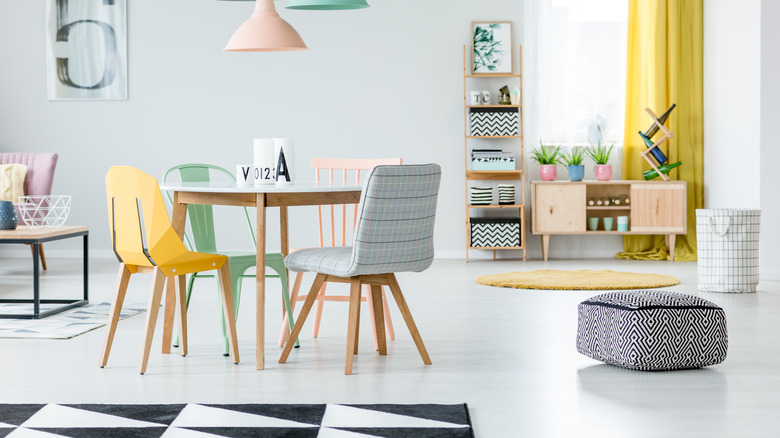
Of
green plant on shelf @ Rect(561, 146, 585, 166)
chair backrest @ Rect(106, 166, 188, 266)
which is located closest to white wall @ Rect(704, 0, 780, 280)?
green plant on shelf @ Rect(561, 146, 585, 166)

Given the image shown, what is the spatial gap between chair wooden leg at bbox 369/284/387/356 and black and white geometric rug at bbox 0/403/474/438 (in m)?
0.71

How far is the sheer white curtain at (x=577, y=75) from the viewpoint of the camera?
6.81m

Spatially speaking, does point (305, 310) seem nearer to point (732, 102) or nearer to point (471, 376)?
point (471, 376)

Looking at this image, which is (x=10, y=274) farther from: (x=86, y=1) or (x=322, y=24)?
(x=322, y=24)

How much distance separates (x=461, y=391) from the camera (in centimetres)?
272

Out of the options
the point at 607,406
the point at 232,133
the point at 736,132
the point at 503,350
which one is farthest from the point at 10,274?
the point at 736,132

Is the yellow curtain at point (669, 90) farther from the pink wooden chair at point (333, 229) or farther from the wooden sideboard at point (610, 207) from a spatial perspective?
the pink wooden chair at point (333, 229)

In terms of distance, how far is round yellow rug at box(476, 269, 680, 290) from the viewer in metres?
5.05

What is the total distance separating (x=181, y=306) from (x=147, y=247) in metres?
0.43

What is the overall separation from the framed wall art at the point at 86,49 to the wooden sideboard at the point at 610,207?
3.43 meters

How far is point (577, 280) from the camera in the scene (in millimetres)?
5352

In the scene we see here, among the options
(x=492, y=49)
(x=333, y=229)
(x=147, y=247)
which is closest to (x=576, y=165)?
(x=492, y=49)

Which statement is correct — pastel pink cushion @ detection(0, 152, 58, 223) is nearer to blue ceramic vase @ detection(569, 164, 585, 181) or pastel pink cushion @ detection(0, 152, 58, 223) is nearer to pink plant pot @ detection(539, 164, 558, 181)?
pink plant pot @ detection(539, 164, 558, 181)

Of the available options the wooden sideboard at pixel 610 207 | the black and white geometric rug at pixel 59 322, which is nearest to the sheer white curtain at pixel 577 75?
the wooden sideboard at pixel 610 207
